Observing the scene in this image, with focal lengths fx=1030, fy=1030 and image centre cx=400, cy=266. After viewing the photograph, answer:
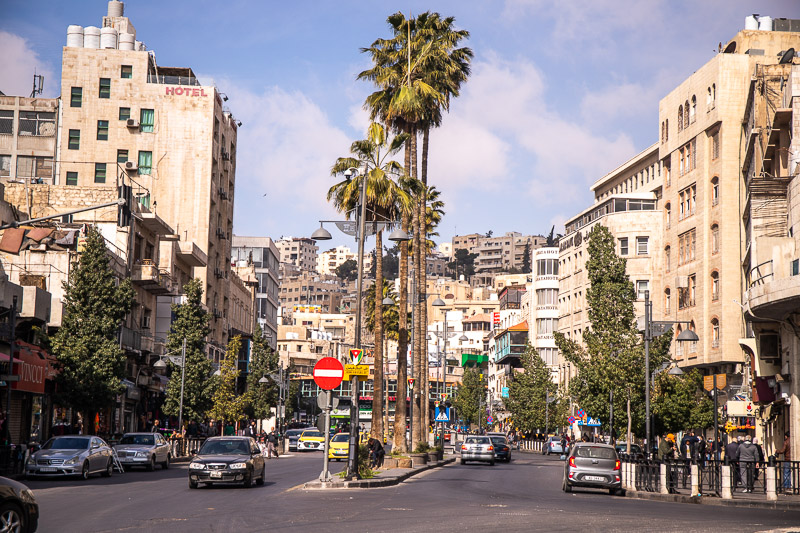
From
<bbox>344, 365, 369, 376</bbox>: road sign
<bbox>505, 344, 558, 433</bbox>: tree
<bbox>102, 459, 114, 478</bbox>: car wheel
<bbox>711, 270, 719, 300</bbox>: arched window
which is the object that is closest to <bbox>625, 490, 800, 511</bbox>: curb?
<bbox>344, 365, 369, 376</bbox>: road sign

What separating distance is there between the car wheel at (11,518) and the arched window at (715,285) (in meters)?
52.5

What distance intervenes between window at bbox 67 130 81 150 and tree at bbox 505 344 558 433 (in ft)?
140

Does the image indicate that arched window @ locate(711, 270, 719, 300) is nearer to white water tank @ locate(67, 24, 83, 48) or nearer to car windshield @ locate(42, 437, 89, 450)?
car windshield @ locate(42, 437, 89, 450)

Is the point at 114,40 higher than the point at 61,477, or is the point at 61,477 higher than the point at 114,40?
the point at 114,40

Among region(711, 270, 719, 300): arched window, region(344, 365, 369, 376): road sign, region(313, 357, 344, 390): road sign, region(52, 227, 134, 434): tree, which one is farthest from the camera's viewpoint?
region(711, 270, 719, 300): arched window

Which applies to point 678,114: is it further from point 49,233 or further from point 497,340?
point 497,340

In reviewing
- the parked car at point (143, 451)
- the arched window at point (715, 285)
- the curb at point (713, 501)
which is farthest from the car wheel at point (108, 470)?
the arched window at point (715, 285)

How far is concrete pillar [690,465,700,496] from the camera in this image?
89.8 ft

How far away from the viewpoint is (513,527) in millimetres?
16938

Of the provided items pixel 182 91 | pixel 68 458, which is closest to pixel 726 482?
pixel 68 458

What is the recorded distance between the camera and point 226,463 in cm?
2736

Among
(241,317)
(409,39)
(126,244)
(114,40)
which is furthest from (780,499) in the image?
(241,317)

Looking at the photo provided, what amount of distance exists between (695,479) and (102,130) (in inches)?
2409

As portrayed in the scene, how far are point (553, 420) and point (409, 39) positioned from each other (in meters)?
54.9
